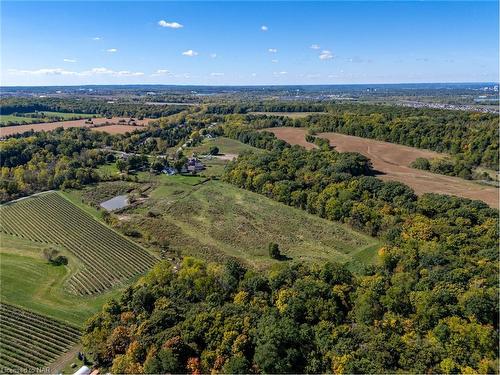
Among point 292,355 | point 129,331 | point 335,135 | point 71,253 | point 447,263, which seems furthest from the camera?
point 335,135

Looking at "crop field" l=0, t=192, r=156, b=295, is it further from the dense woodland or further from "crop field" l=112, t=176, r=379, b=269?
the dense woodland

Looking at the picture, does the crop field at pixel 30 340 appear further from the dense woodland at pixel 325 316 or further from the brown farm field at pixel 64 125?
the brown farm field at pixel 64 125

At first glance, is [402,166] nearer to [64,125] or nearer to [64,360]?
[64,360]

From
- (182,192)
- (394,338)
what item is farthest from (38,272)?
(394,338)

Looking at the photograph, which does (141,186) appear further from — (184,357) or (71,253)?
(184,357)

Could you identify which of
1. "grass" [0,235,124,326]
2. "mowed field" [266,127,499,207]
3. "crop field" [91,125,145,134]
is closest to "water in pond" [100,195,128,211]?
"grass" [0,235,124,326]

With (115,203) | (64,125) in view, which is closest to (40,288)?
(115,203)

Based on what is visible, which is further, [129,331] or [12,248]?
[12,248]
